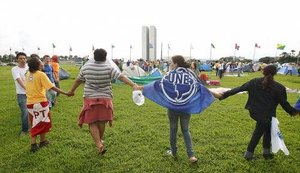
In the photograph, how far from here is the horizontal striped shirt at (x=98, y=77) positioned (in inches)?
189

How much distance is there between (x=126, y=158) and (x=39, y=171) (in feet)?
4.68

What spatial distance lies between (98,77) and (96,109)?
1.80 ft

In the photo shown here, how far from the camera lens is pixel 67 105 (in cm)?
1017

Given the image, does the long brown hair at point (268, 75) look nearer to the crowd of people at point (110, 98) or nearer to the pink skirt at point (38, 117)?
the crowd of people at point (110, 98)

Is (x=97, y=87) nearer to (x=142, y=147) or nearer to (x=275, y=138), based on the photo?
(x=142, y=147)

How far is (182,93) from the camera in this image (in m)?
4.66

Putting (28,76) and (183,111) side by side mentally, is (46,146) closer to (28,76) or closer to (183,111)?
(28,76)

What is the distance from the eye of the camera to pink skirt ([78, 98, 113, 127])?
4852 mm

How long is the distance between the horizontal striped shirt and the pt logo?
0.90 meters

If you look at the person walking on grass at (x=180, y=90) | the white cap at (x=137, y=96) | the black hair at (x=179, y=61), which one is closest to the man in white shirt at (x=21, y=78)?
the white cap at (x=137, y=96)

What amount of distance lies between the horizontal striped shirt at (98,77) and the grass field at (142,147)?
1.16 meters

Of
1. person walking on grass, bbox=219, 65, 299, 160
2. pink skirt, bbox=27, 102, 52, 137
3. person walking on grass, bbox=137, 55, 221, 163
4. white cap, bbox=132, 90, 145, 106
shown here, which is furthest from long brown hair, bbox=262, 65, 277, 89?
pink skirt, bbox=27, 102, 52, 137

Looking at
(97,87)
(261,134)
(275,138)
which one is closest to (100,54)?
(97,87)

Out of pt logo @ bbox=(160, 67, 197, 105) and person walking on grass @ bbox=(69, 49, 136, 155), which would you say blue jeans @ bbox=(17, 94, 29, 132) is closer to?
person walking on grass @ bbox=(69, 49, 136, 155)
